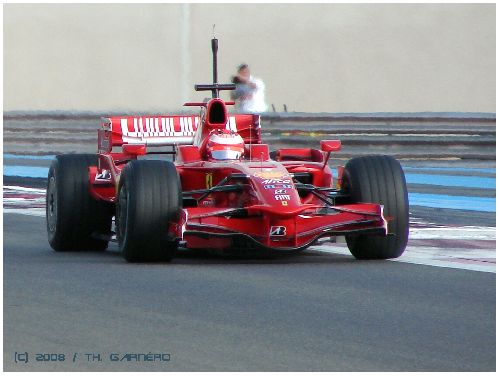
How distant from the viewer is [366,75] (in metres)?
24.8

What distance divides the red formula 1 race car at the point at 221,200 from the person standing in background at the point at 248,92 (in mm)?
7175

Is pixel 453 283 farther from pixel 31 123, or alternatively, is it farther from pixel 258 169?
pixel 31 123

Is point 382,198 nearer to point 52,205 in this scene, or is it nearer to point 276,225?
point 276,225

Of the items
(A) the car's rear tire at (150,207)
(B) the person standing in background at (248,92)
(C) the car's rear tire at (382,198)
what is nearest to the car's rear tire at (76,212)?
(A) the car's rear tire at (150,207)

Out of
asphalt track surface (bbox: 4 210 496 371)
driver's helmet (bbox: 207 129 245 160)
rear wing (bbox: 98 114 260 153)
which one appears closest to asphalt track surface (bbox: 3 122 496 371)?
asphalt track surface (bbox: 4 210 496 371)

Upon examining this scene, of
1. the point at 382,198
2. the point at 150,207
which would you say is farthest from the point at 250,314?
the point at 382,198

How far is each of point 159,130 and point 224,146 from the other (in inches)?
60.0

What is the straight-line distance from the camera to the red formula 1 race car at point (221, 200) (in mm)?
11672

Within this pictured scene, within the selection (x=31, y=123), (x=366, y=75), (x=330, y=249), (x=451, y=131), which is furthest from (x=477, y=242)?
(x=31, y=123)

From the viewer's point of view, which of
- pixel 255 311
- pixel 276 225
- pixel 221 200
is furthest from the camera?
pixel 221 200

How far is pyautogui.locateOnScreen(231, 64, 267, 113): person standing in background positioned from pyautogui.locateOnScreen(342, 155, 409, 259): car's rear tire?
862cm

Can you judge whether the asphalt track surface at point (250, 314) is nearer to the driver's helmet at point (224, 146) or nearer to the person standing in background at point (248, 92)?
the driver's helmet at point (224, 146)

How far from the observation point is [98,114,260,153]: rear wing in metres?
14.2

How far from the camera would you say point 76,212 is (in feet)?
43.4
